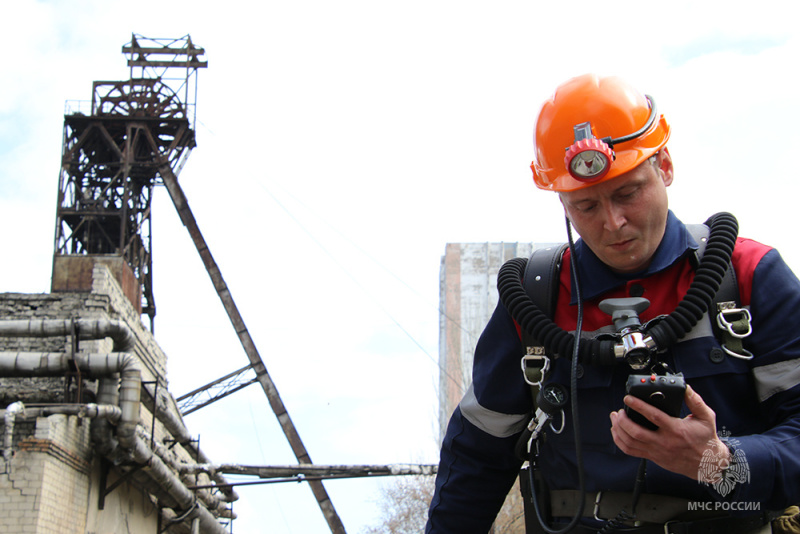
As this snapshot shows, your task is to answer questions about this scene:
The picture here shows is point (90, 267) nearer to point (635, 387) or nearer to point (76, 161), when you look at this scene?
point (76, 161)

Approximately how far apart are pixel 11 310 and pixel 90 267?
2040mm

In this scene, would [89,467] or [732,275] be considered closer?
[732,275]

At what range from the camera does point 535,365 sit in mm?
2260

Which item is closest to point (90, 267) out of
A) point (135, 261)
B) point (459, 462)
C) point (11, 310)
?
point (11, 310)

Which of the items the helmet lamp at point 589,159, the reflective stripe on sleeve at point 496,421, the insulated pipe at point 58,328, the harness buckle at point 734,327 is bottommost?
the insulated pipe at point 58,328

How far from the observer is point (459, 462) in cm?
252

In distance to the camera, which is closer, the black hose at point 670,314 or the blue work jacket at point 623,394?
the blue work jacket at point 623,394

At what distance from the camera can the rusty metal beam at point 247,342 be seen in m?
21.5

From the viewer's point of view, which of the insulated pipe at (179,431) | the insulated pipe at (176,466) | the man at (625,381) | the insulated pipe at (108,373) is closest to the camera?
the man at (625,381)

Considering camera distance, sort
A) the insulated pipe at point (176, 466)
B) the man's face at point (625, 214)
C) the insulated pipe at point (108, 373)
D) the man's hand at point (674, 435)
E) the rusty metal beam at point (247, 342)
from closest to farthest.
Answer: the man's hand at point (674, 435), the man's face at point (625, 214), the insulated pipe at point (108, 373), the insulated pipe at point (176, 466), the rusty metal beam at point (247, 342)

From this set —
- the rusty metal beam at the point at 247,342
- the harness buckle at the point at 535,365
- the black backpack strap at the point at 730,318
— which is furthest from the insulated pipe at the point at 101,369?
the black backpack strap at the point at 730,318

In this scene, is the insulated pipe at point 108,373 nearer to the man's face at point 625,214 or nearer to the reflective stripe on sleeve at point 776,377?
the man's face at point 625,214

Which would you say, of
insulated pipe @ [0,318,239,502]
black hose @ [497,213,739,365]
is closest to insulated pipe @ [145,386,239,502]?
insulated pipe @ [0,318,239,502]

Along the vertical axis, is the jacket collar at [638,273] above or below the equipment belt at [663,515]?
above
